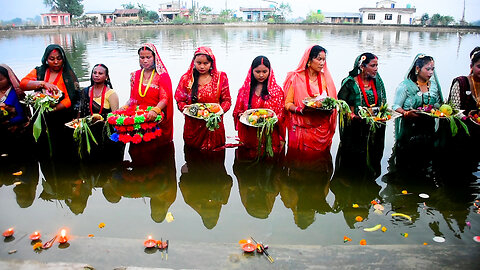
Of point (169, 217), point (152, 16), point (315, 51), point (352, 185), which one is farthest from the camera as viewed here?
point (152, 16)

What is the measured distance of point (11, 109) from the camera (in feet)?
18.0

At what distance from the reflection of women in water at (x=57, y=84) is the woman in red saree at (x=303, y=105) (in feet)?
10.6

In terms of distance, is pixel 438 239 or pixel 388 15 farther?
pixel 388 15

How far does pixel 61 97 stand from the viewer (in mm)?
5383

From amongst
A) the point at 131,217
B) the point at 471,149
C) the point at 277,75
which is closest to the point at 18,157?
the point at 131,217

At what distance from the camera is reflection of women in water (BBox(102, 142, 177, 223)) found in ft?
14.4

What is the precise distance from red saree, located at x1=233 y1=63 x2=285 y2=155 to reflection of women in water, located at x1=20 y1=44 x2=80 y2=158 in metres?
2.51

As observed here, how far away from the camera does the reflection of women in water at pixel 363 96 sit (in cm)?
509

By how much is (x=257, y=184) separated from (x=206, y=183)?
0.68m

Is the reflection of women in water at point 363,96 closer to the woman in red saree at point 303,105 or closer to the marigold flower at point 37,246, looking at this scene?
the woman in red saree at point 303,105

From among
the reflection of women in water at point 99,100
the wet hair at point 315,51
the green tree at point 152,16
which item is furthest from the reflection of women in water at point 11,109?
the green tree at point 152,16

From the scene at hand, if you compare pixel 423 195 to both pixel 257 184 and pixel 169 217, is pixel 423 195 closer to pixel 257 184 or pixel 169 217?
pixel 257 184

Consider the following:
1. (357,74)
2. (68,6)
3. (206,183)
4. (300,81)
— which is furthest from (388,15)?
(206,183)

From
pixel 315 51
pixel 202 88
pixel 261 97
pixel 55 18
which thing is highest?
pixel 55 18
